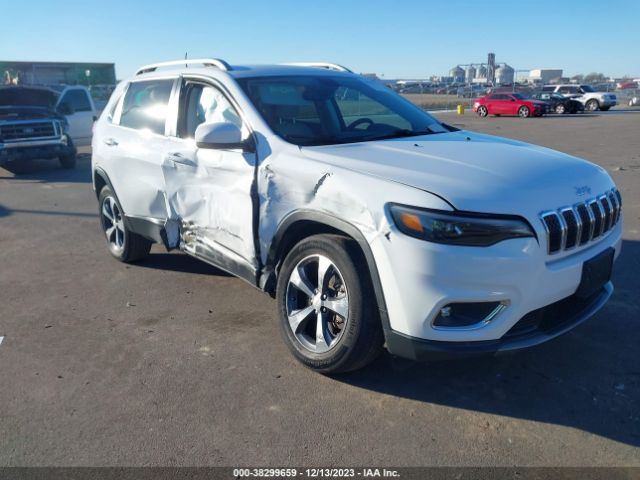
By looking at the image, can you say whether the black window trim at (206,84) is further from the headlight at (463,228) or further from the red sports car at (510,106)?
the red sports car at (510,106)

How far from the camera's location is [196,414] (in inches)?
125

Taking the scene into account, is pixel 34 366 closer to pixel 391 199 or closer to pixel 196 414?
pixel 196 414

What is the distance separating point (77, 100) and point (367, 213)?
46.6 ft

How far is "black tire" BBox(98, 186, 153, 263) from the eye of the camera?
5648 millimetres

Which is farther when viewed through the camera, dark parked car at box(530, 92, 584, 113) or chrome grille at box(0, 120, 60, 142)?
dark parked car at box(530, 92, 584, 113)

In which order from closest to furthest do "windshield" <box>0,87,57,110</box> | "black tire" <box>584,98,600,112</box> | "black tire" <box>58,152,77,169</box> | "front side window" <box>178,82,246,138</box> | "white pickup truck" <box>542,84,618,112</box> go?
1. "front side window" <box>178,82,246,138</box>
2. "windshield" <box>0,87,57,110</box>
3. "black tire" <box>58,152,77,169</box>
4. "white pickup truck" <box>542,84,618,112</box>
5. "black tire" <box>584,98,600,112</box>

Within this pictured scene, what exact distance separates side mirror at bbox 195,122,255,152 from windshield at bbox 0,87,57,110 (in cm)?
1096

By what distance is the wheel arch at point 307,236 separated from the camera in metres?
3.00

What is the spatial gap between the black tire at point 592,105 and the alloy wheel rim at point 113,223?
126 feet

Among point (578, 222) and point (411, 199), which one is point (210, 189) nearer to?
point (411, 199)

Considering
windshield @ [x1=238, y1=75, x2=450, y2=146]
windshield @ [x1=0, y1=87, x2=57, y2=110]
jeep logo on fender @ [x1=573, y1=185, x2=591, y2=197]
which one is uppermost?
windshield @ [x1=0, y1=87, x2=57, y2=110]

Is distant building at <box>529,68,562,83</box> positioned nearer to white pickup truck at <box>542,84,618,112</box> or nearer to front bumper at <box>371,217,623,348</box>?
white pickup truck at <box>542,84,618,112</box>

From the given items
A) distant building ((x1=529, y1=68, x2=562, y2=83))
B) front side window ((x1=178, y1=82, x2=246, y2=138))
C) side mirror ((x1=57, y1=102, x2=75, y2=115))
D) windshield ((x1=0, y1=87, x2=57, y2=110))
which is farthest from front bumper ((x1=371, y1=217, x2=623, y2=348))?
distant building ((x1=529, y1=68, x2=562, y2=83))

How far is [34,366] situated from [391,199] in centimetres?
262
